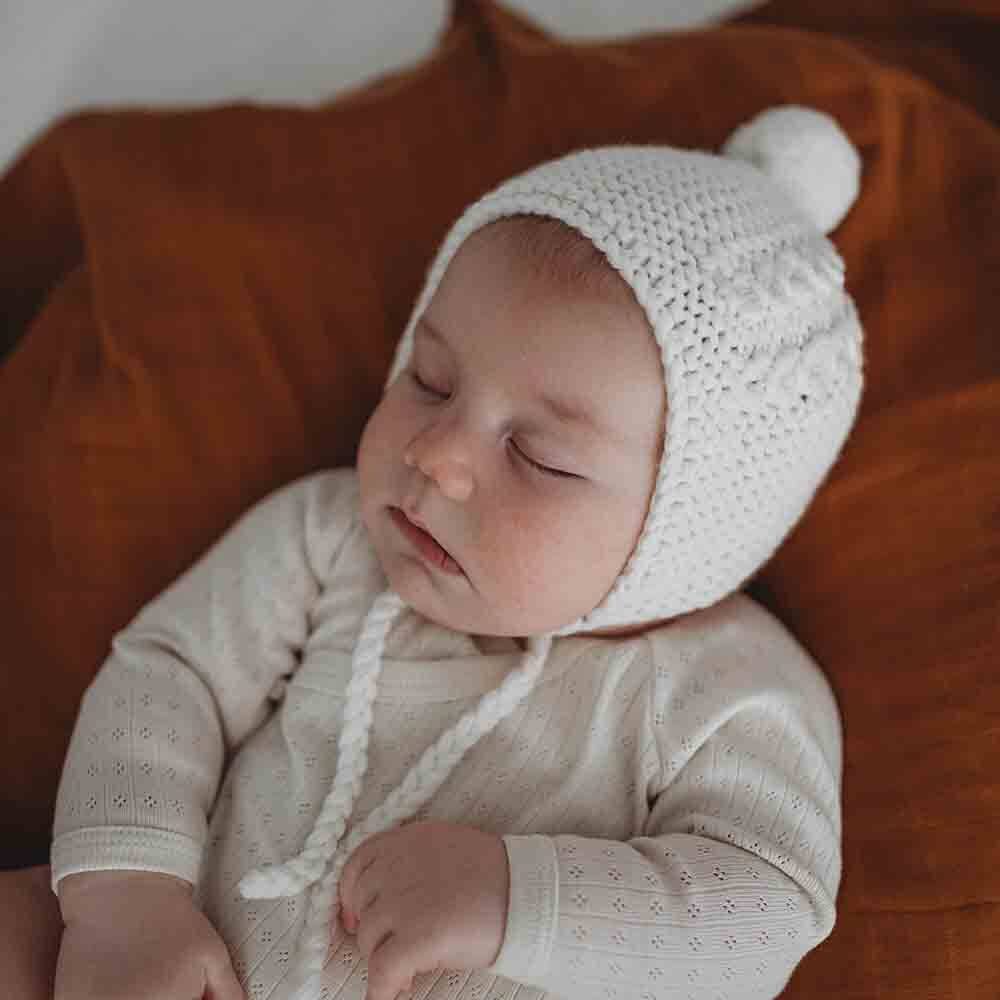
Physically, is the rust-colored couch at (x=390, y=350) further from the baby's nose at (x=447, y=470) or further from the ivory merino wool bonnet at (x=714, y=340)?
the baby's nose at (x=447, y=470)

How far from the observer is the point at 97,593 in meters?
1.37

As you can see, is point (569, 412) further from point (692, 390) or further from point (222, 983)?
point (222, 983)

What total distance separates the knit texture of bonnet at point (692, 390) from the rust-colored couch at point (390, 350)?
0.16 meters

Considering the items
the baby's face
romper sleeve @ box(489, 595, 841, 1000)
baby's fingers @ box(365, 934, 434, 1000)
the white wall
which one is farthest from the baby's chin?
the white wall

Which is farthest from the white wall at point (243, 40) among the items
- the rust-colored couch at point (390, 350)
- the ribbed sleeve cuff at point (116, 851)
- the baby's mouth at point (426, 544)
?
the ribbed sleeve cuff at point (116, 851)

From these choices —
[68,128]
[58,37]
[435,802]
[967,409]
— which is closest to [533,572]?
[435,802]

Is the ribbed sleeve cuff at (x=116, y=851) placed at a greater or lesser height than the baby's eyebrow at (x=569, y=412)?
lesser

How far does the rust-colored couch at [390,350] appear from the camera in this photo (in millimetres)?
1252

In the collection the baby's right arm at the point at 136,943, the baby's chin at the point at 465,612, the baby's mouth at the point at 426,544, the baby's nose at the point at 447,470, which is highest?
the baby's nose at the point at 447,470

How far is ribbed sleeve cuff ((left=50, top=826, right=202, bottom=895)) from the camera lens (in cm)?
109

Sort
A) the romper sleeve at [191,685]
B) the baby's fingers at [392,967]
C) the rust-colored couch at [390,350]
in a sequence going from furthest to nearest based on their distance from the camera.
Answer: the rust-colored couch at [390,350], the romper sleeve at [191,685], the baby's fingers at [392,967]

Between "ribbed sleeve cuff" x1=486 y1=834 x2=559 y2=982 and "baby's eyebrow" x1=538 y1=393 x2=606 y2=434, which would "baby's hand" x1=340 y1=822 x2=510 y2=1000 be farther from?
"baby's eyebrow" x1=538 y1=393 x2=606 y2=434

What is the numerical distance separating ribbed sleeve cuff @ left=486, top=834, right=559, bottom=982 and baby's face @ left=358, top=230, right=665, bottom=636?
0.23 meters

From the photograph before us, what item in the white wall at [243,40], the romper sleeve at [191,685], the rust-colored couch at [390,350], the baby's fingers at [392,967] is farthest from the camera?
the white wall at [243,40]
